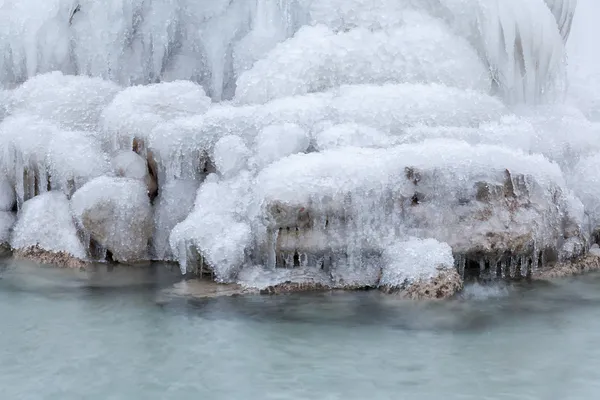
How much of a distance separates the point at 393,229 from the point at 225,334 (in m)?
1.72

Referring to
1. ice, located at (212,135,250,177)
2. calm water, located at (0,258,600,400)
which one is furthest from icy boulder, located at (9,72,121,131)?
calm water, located at (0,258,600,400)

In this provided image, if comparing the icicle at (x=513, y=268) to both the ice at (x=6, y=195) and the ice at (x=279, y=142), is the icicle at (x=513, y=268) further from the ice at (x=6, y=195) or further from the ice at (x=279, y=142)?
the ice at (x=6, y=195)

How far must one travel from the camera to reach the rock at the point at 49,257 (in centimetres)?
768

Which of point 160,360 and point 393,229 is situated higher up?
point 393,229

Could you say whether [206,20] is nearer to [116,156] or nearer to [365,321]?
[116,156]

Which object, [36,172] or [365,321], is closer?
[365,321]

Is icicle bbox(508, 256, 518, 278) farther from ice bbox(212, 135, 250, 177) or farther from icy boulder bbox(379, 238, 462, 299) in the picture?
ice bbox(212, 135, 250, 177)

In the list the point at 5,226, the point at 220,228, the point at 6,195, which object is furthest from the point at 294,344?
the point at 6,195

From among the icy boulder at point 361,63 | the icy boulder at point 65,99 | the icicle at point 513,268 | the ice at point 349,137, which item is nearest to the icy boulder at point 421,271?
the icicle at point 513,268

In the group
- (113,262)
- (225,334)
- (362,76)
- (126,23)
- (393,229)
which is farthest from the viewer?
(126,23)

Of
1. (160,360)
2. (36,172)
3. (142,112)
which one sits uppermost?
(142,112)

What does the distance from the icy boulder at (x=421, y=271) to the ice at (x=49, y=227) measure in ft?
8.60

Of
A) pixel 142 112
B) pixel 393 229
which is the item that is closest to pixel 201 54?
pixel 142 112

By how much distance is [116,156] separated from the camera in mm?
7992
